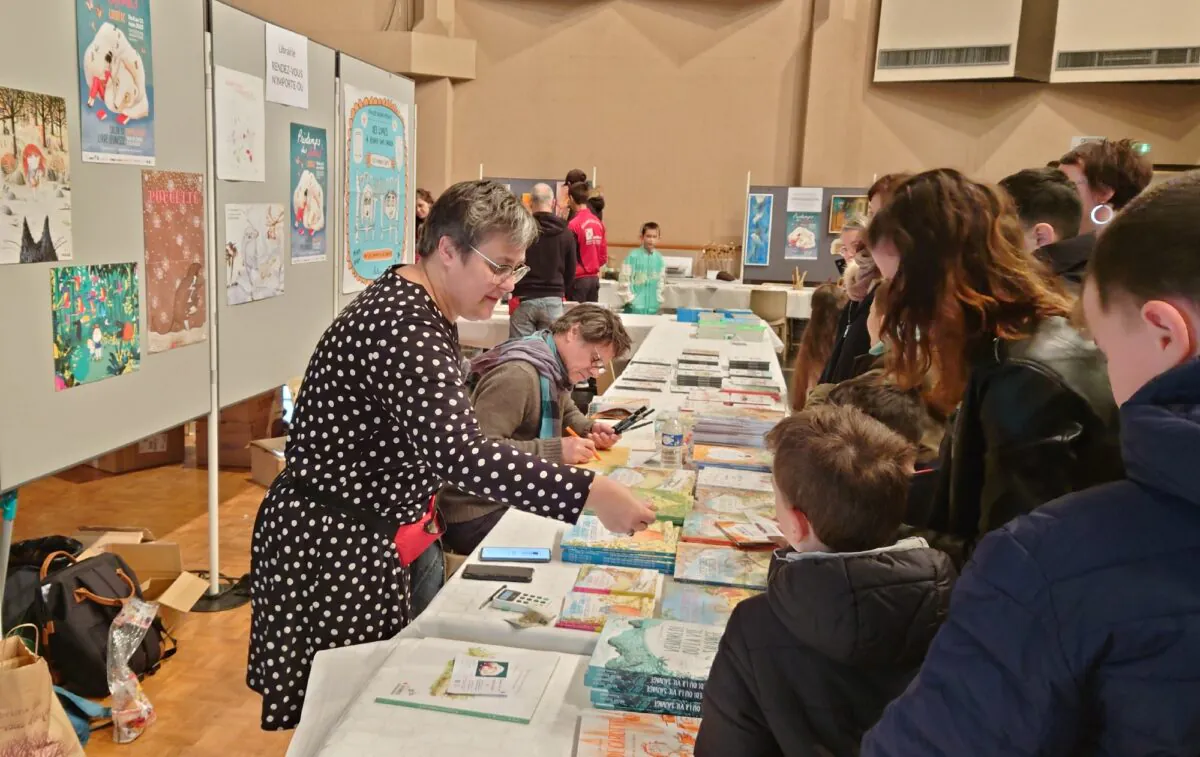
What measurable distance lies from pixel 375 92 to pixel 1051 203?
11.3 feet

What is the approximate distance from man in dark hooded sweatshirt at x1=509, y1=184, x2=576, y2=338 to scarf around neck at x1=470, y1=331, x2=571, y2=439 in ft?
10.1

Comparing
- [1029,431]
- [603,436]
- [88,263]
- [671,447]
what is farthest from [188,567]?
[1029,431]

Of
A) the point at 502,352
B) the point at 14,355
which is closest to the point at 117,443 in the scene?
the point at 14,355

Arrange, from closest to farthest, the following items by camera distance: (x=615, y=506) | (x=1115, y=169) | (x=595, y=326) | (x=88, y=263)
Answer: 1. (x=615, y=506)
2. (x=88, y=263)
3. (x=1115, y=169)
4. (x=595, y=326)

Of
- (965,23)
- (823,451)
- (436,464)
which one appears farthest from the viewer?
(965,23)

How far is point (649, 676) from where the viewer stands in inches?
54.4

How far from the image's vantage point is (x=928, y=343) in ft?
5.41

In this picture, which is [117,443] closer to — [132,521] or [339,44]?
[132,521]

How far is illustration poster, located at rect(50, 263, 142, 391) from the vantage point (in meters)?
2.48

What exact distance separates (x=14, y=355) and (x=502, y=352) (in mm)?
1310

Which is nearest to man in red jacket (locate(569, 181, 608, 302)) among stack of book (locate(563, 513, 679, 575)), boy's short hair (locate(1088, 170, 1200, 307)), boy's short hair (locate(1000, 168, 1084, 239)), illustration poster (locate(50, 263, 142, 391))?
illustration poster (locate(50, 263, 142, 391))

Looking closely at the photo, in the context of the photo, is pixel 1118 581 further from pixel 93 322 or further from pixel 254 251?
pixel 254 251

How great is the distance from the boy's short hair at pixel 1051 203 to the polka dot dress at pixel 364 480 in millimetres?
1664

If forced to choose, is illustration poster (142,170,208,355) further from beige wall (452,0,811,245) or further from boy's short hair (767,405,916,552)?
beige wall (452,0,811,245)
